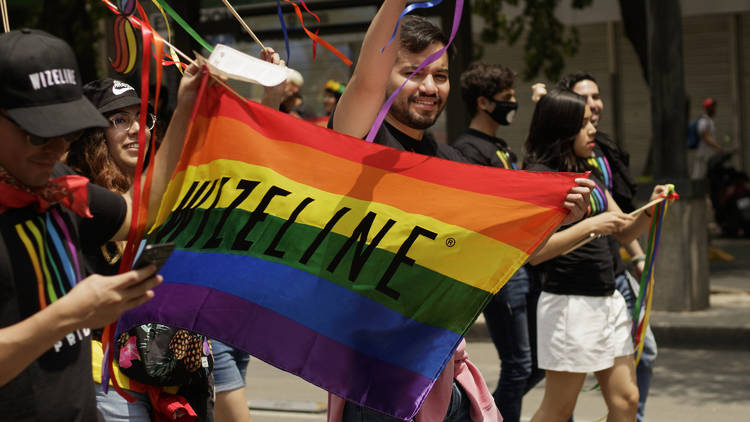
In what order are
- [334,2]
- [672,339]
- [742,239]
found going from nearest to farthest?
[672,339]
[334,2]
[742,239]

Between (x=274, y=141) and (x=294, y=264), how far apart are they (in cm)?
35

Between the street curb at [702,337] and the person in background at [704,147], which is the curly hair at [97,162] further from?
the person in background at [704,147]

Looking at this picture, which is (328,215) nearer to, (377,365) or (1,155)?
(377,365)

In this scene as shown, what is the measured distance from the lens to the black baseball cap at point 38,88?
6.50ft

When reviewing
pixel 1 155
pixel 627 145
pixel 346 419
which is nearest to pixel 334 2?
pixel 346 419

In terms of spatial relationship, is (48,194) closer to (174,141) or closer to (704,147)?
(174,141)

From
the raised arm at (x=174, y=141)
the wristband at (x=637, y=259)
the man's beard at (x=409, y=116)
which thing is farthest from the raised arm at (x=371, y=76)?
the wristband at (x=637, y=259)

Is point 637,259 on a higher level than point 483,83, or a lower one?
lower

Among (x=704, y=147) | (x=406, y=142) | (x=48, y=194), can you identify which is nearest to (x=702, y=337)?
(x=406, y=142)

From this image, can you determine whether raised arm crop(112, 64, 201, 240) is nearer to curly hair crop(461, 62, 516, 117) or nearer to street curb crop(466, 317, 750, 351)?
curly hair crop(461, 62, 516, 117)

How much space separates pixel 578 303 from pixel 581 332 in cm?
14

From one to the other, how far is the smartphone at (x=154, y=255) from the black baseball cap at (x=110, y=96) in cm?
149

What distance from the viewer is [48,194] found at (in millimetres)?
2119

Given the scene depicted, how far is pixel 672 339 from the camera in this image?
27.5 ft
